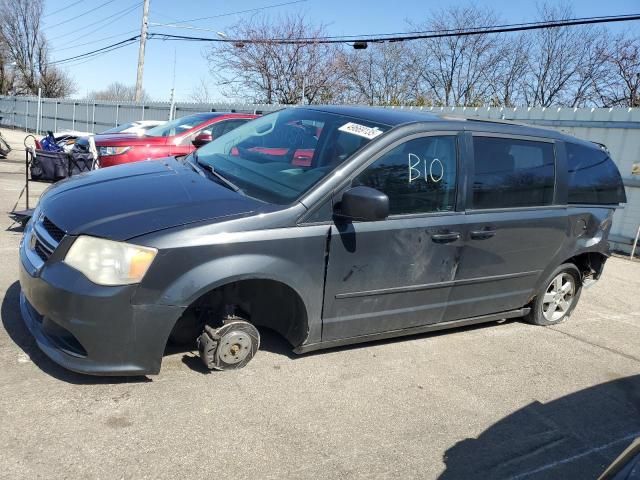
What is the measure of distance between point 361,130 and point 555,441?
227 cm

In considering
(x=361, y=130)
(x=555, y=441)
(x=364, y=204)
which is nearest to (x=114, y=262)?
(x=364, y=204)

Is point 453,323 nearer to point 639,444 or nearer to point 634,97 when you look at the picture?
point 639,444

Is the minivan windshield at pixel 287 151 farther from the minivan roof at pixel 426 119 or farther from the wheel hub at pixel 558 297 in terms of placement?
the wheel hub at pixel 558 297

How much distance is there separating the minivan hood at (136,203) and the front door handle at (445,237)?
4.22 ft

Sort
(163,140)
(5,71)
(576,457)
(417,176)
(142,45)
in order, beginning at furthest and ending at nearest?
1. (5,71)
2. (142,45)
3. (163,140)
4. (417,176)
5. (576,457)

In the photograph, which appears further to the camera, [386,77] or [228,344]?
[386,77]

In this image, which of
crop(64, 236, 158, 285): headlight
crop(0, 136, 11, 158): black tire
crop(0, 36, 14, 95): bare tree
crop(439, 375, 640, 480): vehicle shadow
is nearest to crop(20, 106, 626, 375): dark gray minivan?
crop(64, 236, 158, 285): headlight

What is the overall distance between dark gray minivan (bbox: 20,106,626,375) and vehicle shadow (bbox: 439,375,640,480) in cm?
97

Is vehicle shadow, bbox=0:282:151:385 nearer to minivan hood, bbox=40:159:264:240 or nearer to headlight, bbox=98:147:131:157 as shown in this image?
minivan hood, bbox=40:159:264:240

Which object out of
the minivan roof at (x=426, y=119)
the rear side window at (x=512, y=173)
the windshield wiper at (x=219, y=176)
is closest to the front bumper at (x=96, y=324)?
the windshield wiper at (x=219, y=176)

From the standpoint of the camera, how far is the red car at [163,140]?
8195 mm

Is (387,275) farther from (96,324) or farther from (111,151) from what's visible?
(111,151)

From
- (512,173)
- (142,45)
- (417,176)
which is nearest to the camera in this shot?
(417,176)

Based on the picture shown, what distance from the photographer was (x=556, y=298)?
5160mm
